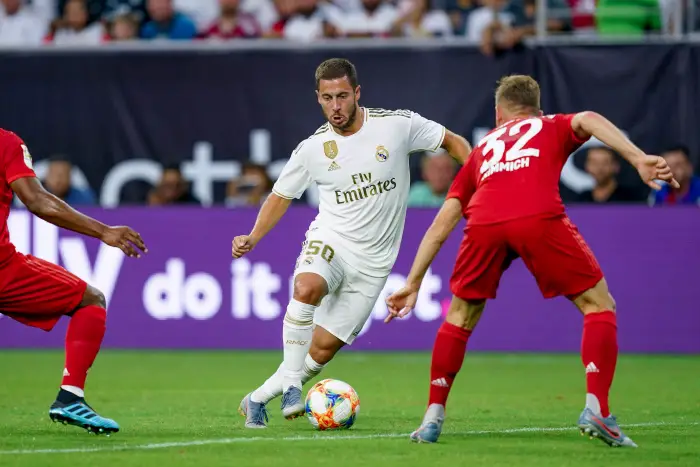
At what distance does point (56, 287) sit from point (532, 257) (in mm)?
2792

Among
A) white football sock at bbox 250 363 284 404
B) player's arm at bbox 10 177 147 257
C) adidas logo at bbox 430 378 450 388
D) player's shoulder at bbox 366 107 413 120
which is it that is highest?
player's shoulder at bbox 366 107 413 120

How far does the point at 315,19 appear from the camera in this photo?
1697 cm

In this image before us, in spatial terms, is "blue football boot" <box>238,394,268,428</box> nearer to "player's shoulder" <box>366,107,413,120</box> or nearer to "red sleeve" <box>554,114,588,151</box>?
"player's shoulder" <box>366,107,413,120</box>

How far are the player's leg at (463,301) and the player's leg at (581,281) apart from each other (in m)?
0.16

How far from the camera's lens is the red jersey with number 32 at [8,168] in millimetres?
7754

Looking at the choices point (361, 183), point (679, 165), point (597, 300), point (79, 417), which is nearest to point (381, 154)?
point (361, 183)

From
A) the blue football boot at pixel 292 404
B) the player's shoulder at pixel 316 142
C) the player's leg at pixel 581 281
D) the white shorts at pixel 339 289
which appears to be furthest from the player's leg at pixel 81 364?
the player's leg at pixel 581 281

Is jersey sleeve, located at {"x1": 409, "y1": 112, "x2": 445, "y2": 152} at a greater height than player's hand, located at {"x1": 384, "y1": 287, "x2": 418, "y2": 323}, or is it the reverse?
jersey sleeve, located at {"x1": 409, "y1": 112, "x2": 445, "y2": 152}

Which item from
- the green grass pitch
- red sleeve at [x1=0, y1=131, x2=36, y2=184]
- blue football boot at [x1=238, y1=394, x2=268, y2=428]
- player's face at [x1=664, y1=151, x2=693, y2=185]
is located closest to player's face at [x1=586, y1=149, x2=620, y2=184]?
player's face at [x1=664, y1=151, x2=693, y2=185]

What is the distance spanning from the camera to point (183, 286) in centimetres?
1443

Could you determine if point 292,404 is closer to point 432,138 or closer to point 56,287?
point 56,287

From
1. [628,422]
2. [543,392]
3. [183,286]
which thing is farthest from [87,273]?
[628,422]

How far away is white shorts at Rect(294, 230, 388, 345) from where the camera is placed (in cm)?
873

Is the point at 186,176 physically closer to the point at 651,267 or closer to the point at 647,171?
the point at 651,267
